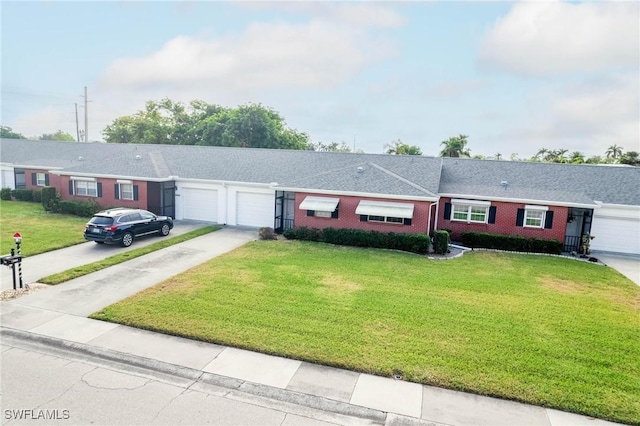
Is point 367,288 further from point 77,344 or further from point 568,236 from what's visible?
point 568,236

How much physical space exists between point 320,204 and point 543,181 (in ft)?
43.6

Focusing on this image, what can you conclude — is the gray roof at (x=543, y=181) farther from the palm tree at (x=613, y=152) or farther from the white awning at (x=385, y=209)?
the palm tree at (x=613, y=152)

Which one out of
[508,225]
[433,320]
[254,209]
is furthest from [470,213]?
[433,320]

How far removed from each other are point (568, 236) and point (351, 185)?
12.3 metres

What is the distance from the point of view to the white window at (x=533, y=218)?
21.4 metres

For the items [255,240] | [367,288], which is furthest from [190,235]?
[367,288]

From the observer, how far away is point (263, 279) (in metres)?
14.0

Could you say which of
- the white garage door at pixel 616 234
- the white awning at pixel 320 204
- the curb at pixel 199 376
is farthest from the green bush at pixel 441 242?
the curb at pixel 199 376

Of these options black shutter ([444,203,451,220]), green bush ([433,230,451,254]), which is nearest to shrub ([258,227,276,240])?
green bush ([433,230,451,254])

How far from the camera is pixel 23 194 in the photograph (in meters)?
32.0

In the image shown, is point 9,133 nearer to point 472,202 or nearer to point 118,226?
point 118,226

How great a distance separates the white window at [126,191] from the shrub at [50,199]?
4.81m

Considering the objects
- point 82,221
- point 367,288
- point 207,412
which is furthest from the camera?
point 82,221

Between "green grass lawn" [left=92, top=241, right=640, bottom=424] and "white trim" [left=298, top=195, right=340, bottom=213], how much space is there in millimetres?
4535
